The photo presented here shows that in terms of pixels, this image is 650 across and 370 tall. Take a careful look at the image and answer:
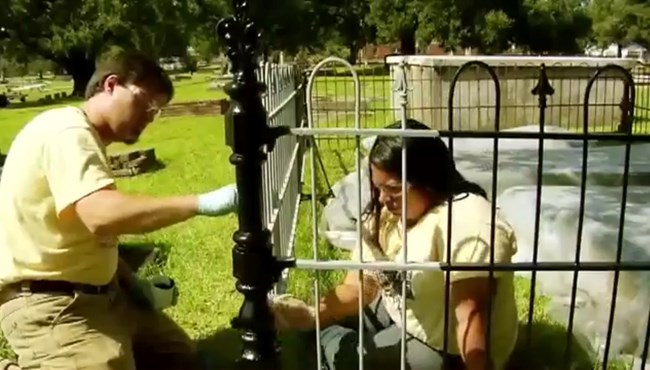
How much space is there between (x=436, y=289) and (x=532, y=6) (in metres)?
32.0

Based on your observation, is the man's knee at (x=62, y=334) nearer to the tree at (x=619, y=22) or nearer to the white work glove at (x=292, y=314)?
the white work glove at (x=292, y=314)

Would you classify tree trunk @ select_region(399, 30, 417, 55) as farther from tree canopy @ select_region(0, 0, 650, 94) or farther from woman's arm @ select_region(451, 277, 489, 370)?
woman's arm @ select_region(451, 277, 489, 370)

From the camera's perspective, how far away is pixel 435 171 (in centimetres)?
242

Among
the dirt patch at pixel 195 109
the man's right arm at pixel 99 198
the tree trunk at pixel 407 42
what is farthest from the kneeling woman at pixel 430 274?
the tree trunk at pixel 407 42

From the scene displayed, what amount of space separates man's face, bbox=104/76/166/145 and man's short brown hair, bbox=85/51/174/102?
19 mm

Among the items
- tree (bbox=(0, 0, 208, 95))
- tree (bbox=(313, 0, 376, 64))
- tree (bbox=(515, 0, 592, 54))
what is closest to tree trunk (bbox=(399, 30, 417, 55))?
tree (bbox=(313, 0, 376, 64))

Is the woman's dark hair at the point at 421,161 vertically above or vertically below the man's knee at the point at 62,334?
above

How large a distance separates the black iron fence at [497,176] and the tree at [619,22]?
103 ft

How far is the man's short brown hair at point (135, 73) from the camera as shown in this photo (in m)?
2.48

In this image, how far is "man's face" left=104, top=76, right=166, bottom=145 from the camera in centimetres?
248

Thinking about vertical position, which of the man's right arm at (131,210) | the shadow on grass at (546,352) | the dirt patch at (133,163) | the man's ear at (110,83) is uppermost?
the man's ear at (110,83)

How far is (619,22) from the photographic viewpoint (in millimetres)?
44531

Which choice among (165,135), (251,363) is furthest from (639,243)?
(165,135)

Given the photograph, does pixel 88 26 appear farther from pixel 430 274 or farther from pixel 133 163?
pixel 430 274
